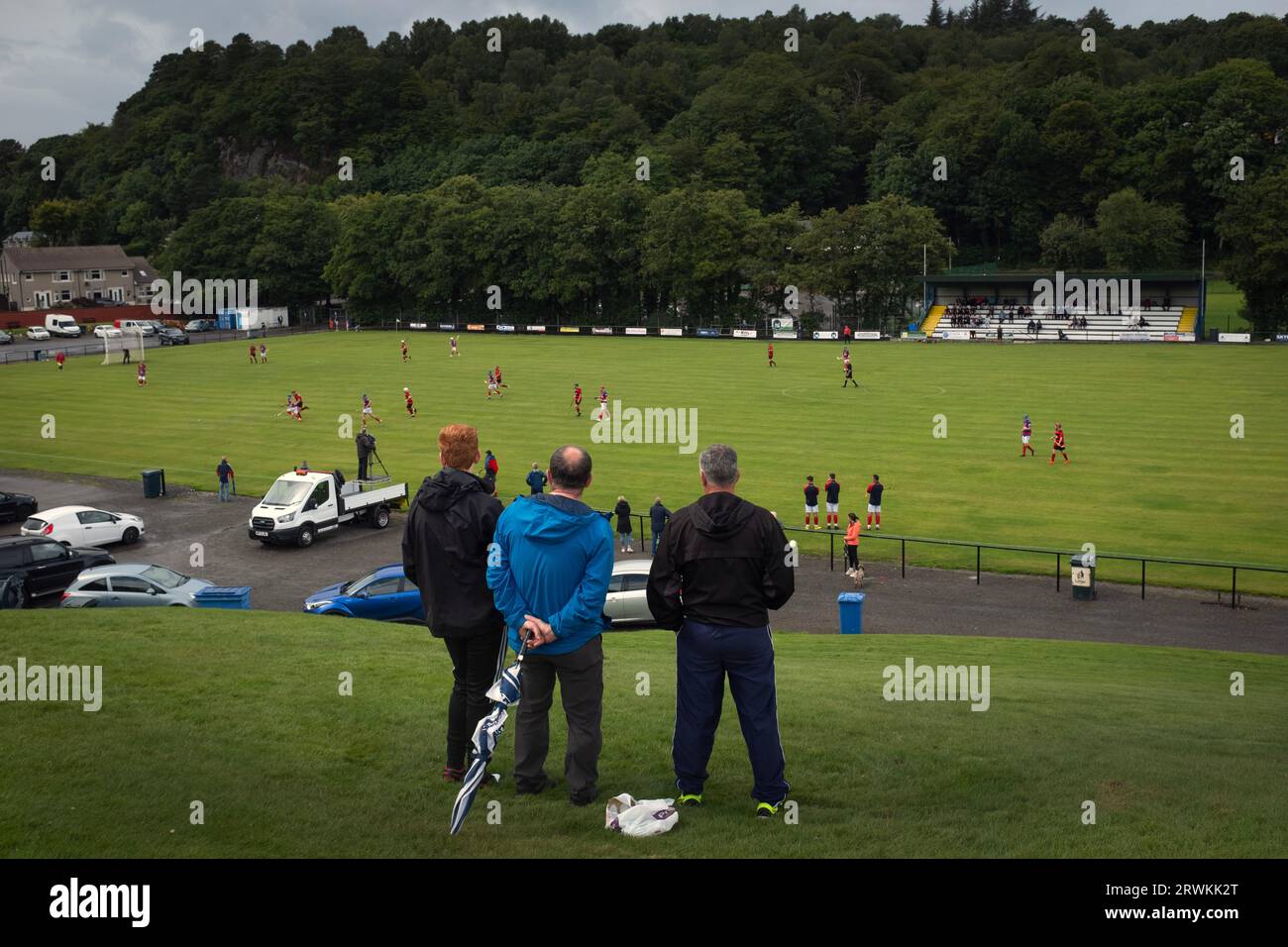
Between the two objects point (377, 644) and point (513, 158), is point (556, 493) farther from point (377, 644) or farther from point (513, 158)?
point (513, 158)

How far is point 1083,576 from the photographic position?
81.1 feet

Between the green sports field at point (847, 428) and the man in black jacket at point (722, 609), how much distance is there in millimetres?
21252

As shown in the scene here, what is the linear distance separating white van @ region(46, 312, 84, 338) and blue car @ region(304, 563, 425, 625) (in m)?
100

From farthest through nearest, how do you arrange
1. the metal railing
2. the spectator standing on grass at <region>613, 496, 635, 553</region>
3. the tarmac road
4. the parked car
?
the spectator standing on grass at <region>613, 496, 635, 553</region>
the metal railing
the parked car
the tarmac road

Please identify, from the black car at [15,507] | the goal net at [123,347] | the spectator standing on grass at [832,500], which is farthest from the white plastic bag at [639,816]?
the goal net at [123,347]

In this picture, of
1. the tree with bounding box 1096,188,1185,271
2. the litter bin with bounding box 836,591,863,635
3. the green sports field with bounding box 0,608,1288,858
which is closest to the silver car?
the litter bin with bounding box 836,591,863,635

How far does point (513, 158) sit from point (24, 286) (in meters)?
60.4

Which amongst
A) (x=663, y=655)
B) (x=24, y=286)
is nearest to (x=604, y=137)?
(x=24, y=286)

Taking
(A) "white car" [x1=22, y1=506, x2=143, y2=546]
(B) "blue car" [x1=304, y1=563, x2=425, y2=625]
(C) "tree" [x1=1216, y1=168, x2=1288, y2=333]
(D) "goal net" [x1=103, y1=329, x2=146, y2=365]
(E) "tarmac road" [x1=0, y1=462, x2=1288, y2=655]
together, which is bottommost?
(E) "tarmac road" [x1=0, y1=462, x2=1288, y2=655]

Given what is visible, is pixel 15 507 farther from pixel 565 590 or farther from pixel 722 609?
pixel 722 609

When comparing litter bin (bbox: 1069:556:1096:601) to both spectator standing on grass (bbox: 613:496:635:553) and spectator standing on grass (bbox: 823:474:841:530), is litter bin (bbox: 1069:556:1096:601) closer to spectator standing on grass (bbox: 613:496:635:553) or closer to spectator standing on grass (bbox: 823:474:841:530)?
spectator standing on grass (bbox: 823:474:841:530)

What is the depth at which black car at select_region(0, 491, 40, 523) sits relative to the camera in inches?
1398

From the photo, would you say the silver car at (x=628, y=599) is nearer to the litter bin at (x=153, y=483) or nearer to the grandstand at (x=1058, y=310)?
the litter bin at (x=153, y=483)

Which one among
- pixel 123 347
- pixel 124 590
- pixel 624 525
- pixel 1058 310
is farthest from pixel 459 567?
pixel 1058 310
